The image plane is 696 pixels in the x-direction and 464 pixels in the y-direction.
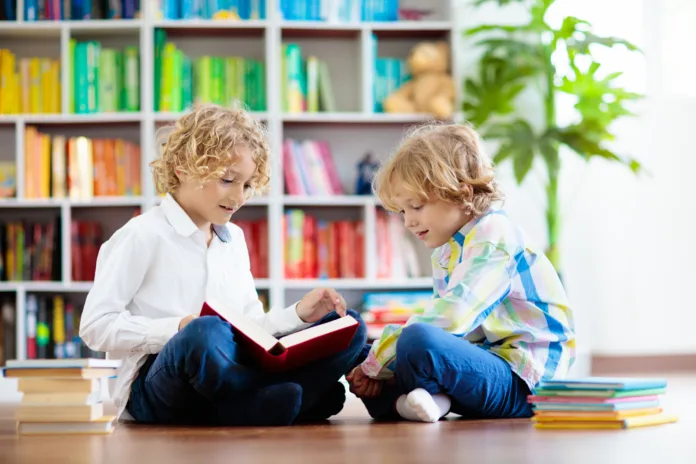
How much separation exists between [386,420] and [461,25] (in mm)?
2510

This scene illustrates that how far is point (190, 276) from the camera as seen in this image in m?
2.00

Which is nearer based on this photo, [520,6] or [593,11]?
[520,6]

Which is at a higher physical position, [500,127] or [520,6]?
[520,6]

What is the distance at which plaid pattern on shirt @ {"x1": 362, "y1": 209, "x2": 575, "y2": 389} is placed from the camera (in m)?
1.84

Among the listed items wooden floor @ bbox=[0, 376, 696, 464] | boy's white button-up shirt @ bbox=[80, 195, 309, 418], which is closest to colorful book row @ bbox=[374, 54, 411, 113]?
boy's white button-up shirt @ bbox=[80, 195, 309, 418]

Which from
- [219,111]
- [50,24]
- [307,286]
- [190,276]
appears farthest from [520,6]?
[190,276]

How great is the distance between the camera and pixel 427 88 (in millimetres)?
3883

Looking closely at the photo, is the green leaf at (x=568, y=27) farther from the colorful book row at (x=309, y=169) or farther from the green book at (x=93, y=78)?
the green book at (x=93, y=78)

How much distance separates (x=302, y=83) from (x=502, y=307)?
2177 millimetres

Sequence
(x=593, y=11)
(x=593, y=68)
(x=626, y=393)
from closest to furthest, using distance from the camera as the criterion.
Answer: (x=626, y=393) → (x=593, y=68) → (x=593, y=11)

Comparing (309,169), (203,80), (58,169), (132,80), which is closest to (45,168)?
(58,169)

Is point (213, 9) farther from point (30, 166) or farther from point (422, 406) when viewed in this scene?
point (422, 406)

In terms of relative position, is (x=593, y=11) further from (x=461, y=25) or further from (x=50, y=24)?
(x=50, y=24)

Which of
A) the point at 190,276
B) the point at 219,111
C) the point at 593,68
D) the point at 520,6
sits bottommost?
the point at 190,276
